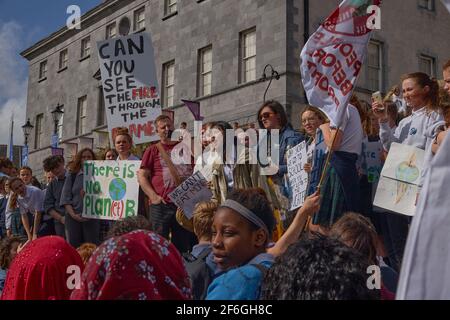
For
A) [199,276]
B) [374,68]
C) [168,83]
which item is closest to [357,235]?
[199,276]

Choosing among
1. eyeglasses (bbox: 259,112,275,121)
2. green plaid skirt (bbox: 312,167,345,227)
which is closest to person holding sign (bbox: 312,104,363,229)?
green plaid skirt (bbox: 312,167,345,227)

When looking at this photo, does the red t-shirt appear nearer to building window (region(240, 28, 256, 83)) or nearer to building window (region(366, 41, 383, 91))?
building window (region(240, 28, 256, 83))

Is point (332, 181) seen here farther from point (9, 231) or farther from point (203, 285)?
point (9, 231)

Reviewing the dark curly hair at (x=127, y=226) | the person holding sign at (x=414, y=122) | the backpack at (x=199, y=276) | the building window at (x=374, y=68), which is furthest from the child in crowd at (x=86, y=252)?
the building window at (x=374, y=68)

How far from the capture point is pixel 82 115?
2894cm

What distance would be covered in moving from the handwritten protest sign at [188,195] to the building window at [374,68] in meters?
15.7

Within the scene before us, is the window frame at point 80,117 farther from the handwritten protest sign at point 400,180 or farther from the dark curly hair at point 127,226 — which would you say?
the dark curly hair at point 127,226

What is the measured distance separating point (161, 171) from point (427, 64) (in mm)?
18828

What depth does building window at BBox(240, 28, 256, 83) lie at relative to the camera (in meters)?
20.1

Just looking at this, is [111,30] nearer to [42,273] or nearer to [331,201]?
[331,201]

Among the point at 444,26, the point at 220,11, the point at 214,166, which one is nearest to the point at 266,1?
the point at 220,11

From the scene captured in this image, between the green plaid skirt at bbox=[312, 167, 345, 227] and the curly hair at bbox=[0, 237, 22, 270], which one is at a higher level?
the green plaid skirt at bbox=[312, 167, 345, 227]

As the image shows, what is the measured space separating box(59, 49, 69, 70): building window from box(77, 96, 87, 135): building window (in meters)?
2.40
